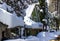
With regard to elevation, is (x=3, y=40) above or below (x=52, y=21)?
above

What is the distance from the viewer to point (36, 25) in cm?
1792

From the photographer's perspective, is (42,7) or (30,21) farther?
(42,7)

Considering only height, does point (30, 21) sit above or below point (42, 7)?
below

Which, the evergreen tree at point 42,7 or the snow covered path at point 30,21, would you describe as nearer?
the snow covered path at point 30,21

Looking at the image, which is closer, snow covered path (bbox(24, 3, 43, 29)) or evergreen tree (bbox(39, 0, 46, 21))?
snow covered path (bbox(24, 3, 43, 29))

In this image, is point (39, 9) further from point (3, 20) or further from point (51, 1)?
point (3, 20)

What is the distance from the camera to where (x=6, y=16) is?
27.8 ft

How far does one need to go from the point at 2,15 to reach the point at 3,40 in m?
1.12

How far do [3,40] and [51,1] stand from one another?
2326cm

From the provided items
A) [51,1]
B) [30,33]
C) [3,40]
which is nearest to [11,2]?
[30,33]

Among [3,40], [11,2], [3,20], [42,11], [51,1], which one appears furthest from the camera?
[51,1]

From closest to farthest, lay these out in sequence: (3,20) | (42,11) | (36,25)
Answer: (3,20) → (36,25) → (42,11)

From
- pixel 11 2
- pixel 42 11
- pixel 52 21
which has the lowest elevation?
pixel 52 21

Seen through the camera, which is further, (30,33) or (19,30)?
(30,33)
